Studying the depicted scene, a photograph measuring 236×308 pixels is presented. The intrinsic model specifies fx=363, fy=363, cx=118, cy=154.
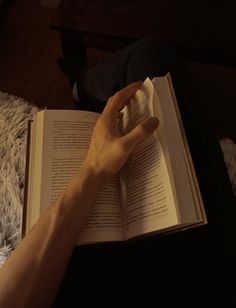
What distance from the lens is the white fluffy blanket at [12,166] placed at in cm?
67

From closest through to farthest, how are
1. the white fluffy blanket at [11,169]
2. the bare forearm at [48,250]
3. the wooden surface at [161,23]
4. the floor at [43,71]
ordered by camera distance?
the bare forearm at [48,250] → the white fluffy blanket at [11,169] → the wooden surface at [161,23] → the floor at [43,71]

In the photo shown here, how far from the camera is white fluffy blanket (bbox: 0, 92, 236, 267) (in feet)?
2.19

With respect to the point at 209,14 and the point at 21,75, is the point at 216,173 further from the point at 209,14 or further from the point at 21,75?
the point at 21,75

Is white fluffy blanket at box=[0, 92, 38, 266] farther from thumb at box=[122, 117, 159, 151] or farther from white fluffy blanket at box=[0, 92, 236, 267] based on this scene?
thumb at box=[122, 117, 159, 151]

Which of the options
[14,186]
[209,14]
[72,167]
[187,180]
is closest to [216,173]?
[187,180]

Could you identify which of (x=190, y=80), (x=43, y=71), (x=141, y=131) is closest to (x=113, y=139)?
(x=141, y=131)

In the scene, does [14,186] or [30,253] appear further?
[14,186]

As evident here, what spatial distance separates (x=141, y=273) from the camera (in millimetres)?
588

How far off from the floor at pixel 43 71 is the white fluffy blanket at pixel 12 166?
0.83ft

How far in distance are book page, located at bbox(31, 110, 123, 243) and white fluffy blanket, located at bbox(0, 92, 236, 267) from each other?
0.15 metres

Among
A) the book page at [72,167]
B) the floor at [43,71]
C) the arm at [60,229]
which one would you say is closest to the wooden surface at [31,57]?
the floor at [43,71]

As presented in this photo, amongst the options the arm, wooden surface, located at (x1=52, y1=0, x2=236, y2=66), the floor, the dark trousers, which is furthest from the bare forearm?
the floor

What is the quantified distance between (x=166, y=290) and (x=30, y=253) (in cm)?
23

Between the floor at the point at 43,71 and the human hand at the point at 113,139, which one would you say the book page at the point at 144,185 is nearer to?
the human hand at the point at 113,139
